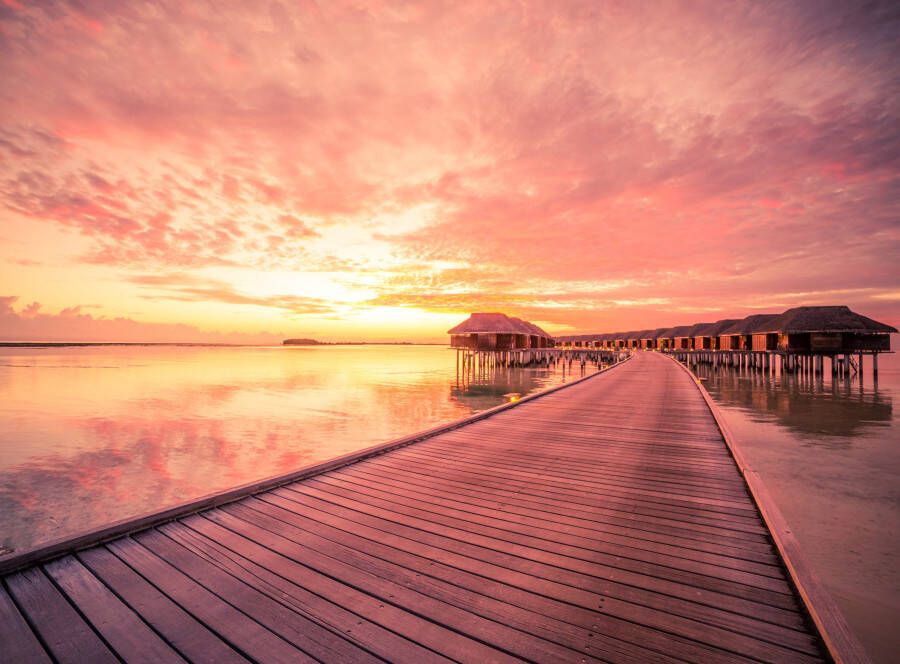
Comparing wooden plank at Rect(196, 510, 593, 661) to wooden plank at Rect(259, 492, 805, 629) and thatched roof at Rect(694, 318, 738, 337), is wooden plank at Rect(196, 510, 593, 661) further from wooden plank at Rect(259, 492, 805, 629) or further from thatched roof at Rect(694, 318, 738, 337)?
thatched roof at Rect(694, 318, 738, 337)

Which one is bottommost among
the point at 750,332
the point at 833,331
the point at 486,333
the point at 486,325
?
the point at 486,333

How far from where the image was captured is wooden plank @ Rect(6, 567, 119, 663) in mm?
2402

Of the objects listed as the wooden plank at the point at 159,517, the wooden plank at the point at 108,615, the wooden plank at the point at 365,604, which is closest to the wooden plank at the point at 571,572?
the wooden plank at the point at 365,604

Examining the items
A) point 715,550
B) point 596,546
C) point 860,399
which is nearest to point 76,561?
point 596,546

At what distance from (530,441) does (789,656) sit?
525cm

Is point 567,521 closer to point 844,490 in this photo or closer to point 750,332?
point 844,490

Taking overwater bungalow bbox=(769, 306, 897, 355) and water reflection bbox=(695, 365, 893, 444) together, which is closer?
water reflection bbox=(695, 365, 893, 444)

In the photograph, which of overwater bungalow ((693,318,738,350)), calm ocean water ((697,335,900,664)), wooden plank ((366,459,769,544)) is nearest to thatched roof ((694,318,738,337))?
overwater bungalow ((693,318,738,350))

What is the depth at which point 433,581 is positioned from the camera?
10.3 ft

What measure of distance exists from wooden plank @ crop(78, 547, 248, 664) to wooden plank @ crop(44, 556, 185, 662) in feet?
0.14

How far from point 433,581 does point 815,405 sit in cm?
2708

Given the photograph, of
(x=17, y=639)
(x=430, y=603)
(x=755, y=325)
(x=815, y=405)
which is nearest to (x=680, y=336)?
(x=755, y=325)

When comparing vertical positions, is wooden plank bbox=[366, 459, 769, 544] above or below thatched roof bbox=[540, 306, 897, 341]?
below

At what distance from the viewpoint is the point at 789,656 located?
7.89 ft
